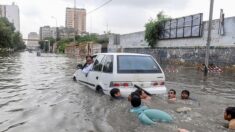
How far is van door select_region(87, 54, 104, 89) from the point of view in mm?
9797

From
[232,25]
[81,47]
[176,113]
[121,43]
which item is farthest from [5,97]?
[81,47]

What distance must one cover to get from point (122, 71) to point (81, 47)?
65836 millimetres

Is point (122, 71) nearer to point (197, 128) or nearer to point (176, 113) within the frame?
A: point (176, 113)

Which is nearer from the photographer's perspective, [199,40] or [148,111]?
[148,111]

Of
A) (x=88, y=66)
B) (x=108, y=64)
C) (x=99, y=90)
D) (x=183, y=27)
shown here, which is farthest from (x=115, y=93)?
(x=183, y=27)

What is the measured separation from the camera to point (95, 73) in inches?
395

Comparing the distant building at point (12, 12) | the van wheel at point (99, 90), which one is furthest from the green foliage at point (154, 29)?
the distant building at point (12, 12)

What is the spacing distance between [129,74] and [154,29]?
28.9 meters

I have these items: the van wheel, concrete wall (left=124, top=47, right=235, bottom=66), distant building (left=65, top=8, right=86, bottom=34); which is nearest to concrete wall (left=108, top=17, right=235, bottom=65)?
concrete wall (left=124, top=47, right=235, bottom=66)

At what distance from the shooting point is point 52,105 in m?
8.73

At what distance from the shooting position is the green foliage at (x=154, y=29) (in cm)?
3675

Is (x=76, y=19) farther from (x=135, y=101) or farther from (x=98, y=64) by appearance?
(x=135, y=101)

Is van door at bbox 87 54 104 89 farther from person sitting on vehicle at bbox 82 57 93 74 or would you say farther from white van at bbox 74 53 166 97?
person sitting on vehicle at bbox 82 57 93 74

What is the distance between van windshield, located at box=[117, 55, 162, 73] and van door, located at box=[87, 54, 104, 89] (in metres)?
0.93
